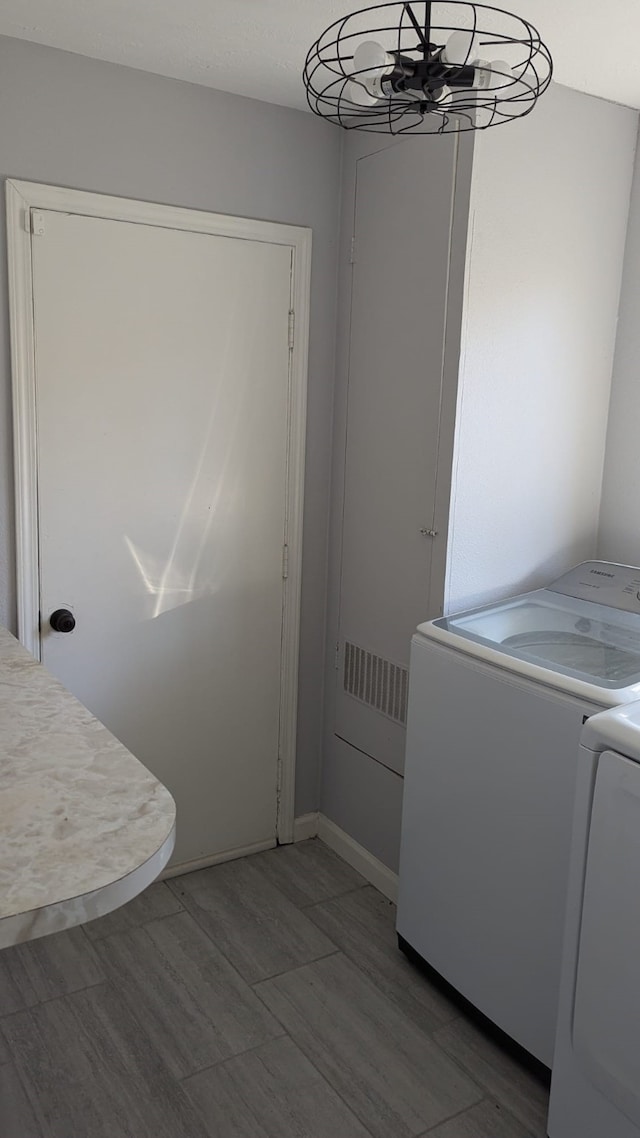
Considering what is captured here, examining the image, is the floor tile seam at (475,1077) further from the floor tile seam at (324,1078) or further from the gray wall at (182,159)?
the gray wall at (182,159)

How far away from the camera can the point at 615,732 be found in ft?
5.61

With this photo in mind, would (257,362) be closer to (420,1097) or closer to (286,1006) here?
(286,1006)

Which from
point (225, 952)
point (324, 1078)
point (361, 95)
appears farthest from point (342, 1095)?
point (361, 95)

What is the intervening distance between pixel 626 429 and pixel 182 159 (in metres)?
1.52

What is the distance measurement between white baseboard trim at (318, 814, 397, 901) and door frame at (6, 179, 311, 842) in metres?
0.54

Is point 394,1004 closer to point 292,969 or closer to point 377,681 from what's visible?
point 292,969

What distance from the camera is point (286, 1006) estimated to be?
2.33 metres

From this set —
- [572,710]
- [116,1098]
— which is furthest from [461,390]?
[116,1098]

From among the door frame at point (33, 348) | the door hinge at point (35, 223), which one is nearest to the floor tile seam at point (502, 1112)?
the door frame at point (33, 348)

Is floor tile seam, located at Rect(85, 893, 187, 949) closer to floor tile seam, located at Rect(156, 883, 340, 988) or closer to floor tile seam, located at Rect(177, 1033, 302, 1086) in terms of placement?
floor tile seam, located at Rect(156, 883, 340, 988)

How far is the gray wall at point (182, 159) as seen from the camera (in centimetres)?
230

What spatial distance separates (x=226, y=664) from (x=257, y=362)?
0.98 meters

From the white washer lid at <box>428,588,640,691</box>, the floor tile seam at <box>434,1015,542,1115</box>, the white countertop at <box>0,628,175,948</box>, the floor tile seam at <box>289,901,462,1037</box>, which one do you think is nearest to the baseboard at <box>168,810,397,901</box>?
the floor tile seam at <box>289,901,462,1037</box>

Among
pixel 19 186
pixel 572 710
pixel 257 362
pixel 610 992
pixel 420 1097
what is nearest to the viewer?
pixel 610 992
